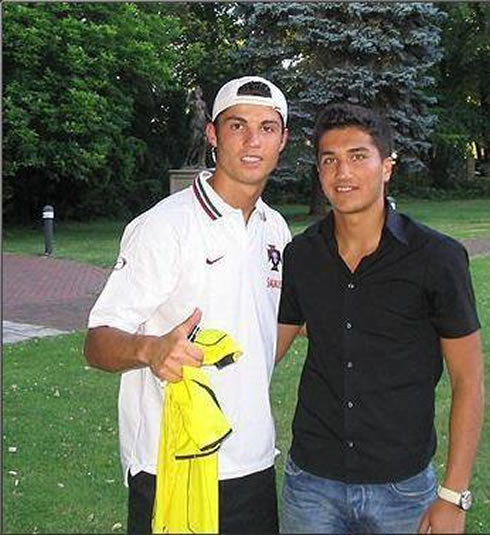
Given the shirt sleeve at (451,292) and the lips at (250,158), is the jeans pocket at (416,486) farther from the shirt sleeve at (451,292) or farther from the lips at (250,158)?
the lips at (250,158)

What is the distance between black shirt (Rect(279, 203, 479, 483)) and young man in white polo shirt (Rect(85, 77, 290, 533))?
0.17m

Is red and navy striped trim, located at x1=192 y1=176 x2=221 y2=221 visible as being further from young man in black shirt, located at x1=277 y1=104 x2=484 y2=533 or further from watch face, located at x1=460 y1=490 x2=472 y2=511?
watch face, located at x1=460 y1=490 x2=472 y2=511

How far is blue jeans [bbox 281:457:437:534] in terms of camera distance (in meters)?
1.91

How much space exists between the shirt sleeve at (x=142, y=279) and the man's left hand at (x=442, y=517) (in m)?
0.75

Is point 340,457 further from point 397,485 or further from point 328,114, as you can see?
point 328,114

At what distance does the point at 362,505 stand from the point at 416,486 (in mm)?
133

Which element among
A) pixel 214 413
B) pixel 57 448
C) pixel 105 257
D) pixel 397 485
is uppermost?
pixel 214 413

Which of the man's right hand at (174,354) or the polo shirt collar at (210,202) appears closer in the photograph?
the man's right hand at (174,354)

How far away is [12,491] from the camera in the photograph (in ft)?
13.2

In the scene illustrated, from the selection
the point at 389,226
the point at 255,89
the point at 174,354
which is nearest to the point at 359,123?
the point at 389,226

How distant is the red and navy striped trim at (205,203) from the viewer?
2078 millimetres

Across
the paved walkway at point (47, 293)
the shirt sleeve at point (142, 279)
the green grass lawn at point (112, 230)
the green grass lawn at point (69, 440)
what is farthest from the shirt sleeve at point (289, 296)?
the green grass lawn at point (112, 230)

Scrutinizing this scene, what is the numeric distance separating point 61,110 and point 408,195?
8542 millimetres

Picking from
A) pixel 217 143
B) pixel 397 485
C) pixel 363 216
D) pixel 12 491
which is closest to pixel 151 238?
pixel 217 143
